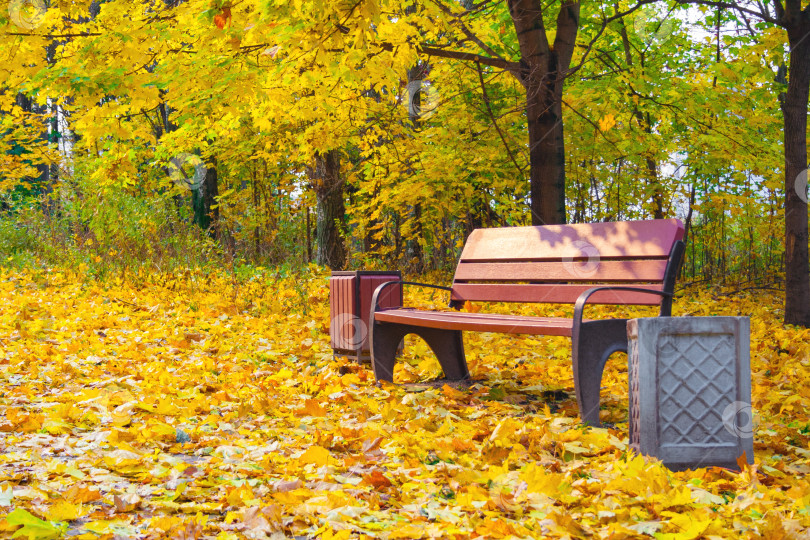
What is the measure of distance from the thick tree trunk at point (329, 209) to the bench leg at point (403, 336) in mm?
5478

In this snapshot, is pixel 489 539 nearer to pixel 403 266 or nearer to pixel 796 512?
pixel 796 512

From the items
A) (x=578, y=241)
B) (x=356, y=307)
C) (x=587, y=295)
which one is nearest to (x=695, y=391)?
(x=587, y=295)

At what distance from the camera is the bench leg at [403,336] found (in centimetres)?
422

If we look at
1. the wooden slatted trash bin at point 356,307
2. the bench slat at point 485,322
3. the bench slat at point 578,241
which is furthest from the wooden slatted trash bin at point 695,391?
the wooden slatted trash bin at point 356,307

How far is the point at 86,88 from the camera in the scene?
4.39 metres

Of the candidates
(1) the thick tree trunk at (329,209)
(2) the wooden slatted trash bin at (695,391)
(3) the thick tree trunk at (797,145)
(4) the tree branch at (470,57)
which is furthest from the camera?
(1) the thick tree trunk at (329,209)

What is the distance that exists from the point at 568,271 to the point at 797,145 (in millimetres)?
3553

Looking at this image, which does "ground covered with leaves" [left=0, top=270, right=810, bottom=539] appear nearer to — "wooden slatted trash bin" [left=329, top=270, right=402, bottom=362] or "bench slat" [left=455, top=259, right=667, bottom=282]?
"wooden slatted trash bin" [left=329, top=270, right=402, bottom=362]

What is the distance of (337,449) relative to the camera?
288 centimetres

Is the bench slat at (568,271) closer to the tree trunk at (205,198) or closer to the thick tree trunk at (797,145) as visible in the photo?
the thick tree trunk at (797,145)

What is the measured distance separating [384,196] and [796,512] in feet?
20.4

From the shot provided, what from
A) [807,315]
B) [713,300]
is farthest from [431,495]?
[713,300]

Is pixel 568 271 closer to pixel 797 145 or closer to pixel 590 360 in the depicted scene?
pixel 590 360

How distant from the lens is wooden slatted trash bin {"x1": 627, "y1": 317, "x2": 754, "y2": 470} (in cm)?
254
